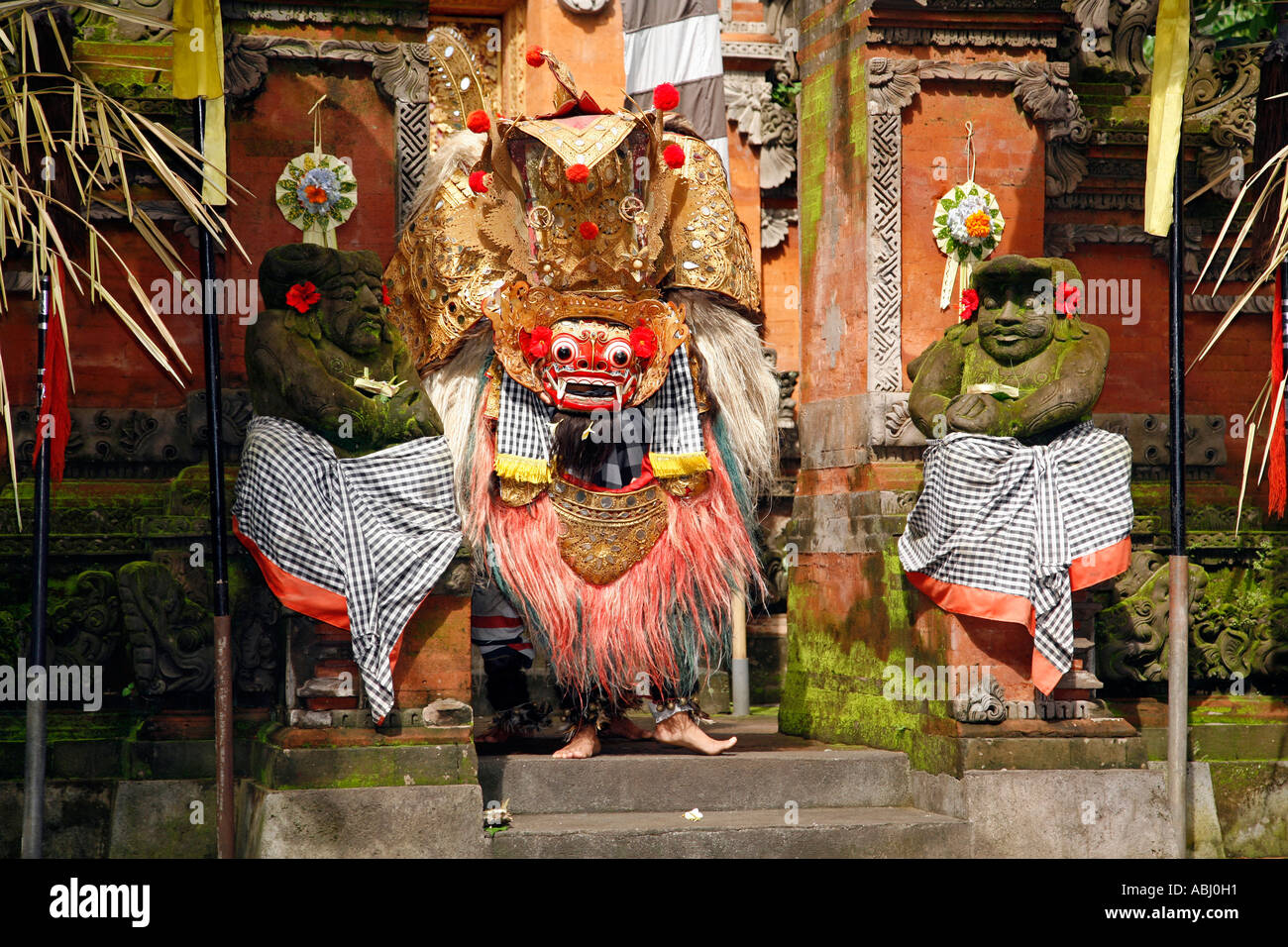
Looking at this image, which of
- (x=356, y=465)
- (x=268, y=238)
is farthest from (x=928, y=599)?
(x=268, y=238)

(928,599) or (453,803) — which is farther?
(928,599)

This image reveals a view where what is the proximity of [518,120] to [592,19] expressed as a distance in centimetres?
381

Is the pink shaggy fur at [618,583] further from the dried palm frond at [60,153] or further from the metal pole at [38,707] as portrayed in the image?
the metal pole at [38,707]

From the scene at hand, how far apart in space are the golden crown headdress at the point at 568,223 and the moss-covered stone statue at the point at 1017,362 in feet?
3.68

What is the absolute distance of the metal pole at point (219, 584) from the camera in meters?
6.99

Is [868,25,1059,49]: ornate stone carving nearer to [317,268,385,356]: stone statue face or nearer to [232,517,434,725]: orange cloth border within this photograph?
[317,268,385,356]: stone statue face

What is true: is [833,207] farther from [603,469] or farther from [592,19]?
[592,19]

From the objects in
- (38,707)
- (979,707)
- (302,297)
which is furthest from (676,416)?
(38,707)

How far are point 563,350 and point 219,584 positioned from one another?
202 cm

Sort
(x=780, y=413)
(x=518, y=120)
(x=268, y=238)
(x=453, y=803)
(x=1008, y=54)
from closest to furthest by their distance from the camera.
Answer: (x=453, y=803)
(x=518, y=120)
(x=268, y=238)
(x=1008, y=54)
(x=780, y=413)

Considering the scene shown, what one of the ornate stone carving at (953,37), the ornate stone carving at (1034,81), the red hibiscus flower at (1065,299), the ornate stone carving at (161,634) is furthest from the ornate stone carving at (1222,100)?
the ornate stone carving at (161,634)

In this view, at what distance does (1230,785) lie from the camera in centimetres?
898

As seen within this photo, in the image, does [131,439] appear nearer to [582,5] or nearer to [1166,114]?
[582,5]

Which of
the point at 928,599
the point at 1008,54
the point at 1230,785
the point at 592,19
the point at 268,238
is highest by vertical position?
the point at 592,19
